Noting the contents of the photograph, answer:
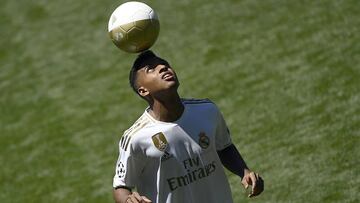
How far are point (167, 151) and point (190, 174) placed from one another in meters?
0.24

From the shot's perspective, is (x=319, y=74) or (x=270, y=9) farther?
(x=270, y=9)

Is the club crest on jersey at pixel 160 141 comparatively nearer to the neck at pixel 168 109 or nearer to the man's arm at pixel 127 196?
the neck at pixel 168 109

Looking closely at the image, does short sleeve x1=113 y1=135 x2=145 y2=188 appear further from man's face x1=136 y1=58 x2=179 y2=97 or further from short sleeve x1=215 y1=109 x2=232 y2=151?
short sleeve x1=215 y1=109 x2=232 y2=151

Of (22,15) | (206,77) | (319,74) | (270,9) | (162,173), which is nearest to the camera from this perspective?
(162,173)

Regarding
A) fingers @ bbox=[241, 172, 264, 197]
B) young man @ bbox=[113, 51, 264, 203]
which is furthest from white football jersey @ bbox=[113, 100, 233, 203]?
fingers @ bbox=[241, 172, 264, 197]

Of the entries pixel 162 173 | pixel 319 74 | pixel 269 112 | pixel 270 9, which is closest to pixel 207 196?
pixel 162 173

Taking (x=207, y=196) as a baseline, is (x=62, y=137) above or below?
above

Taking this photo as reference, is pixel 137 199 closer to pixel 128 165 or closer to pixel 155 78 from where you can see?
pixel 128 165

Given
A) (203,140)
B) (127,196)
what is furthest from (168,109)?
(127,196)

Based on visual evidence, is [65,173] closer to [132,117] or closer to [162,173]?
[132,117]

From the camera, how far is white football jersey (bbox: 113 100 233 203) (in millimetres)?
5512

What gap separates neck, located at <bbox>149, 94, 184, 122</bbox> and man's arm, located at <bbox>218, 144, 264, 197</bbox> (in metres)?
0.55

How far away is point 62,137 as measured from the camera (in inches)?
428

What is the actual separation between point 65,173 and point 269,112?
2.70 m
